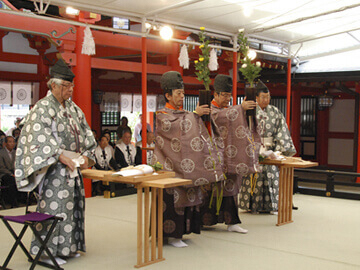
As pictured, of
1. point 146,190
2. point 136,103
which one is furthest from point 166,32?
point 136,103

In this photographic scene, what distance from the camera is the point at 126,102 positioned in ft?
41.3

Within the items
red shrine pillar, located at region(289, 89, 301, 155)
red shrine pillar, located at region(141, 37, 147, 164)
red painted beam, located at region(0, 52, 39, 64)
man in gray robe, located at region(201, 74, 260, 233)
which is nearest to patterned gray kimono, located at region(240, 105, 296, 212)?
man in gray robe, located at region(201, 74, 260, 233)

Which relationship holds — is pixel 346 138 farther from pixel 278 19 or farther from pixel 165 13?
pixel 165 13

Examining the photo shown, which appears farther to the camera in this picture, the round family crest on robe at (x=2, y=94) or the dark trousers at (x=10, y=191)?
the round family crest on robe at (x=2, y=94)

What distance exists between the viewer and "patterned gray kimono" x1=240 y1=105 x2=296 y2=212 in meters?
6.34

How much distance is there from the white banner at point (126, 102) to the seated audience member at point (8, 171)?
491cm

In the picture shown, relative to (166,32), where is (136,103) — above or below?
below

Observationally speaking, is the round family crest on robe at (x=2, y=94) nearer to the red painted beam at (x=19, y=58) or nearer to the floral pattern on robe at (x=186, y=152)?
the red painted beam at (x=19, y=58)

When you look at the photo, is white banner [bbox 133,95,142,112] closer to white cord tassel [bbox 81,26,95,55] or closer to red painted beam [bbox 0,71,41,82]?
Result: red painted beam [bbox 0,71,41,82]

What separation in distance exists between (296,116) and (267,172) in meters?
8.57

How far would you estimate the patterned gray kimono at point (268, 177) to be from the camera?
6344 millimetres

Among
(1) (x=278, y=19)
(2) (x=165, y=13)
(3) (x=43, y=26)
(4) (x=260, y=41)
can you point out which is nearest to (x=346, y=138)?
(4) (x=260, y=41)

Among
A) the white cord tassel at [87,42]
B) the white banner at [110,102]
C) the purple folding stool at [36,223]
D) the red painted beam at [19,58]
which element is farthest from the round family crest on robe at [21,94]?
the purple folding stool at [36,223]

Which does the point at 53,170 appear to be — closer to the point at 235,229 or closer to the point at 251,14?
the point at 235,229
